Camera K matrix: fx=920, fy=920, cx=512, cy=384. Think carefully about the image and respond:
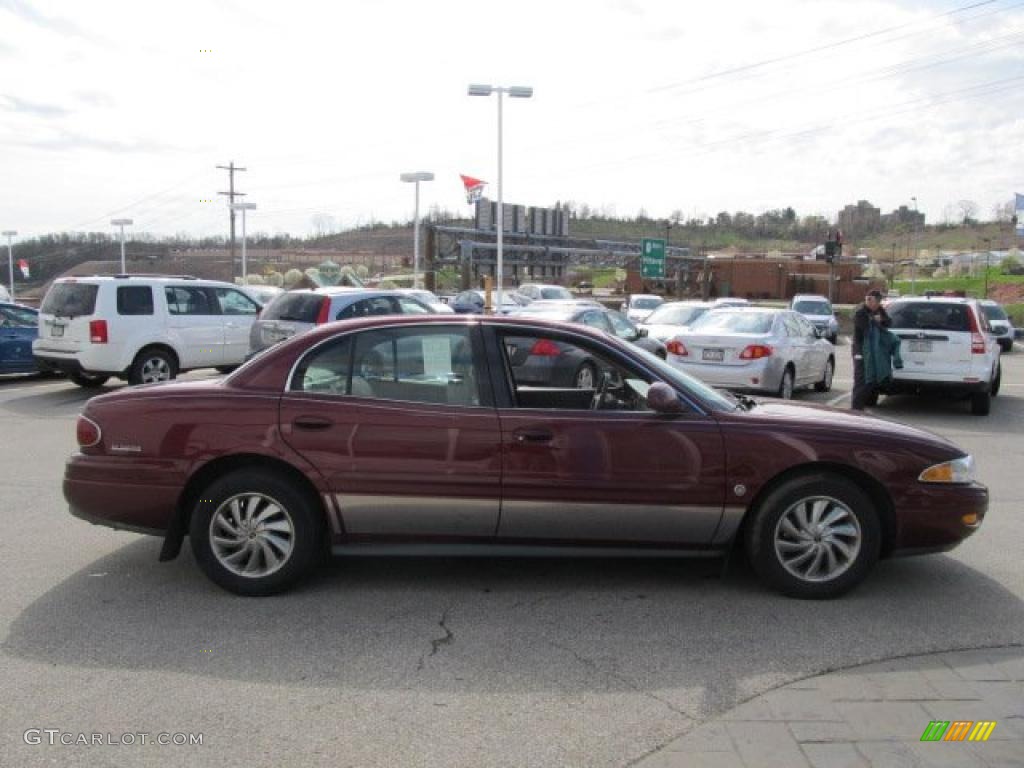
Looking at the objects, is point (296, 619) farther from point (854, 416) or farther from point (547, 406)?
point (854, 416)

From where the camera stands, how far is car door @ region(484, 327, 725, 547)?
492 centimetres

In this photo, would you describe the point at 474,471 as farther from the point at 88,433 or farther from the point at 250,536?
the point at 88,433

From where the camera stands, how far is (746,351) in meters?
13.0

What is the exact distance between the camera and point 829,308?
33375 mm

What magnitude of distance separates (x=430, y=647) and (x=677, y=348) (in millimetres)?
9741

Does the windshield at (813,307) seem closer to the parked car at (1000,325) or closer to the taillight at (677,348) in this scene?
the parked car at (1000,325)

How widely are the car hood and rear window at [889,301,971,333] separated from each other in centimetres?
841

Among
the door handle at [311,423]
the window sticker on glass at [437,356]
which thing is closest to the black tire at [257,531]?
the door handle at [311,423]

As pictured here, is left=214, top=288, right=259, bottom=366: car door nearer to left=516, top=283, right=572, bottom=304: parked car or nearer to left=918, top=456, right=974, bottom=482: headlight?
left=918, top=456, right=974, bottom=482: headlight

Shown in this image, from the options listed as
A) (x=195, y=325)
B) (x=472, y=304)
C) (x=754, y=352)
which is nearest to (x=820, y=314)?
(x=472, y=304)

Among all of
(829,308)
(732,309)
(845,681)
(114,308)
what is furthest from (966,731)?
(829,308)

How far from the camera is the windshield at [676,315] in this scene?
2092 cm

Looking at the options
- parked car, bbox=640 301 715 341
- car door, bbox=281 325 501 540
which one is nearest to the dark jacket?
car door, bbox=281 325 501 540

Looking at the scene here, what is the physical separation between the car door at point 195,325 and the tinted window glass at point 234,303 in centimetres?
14
